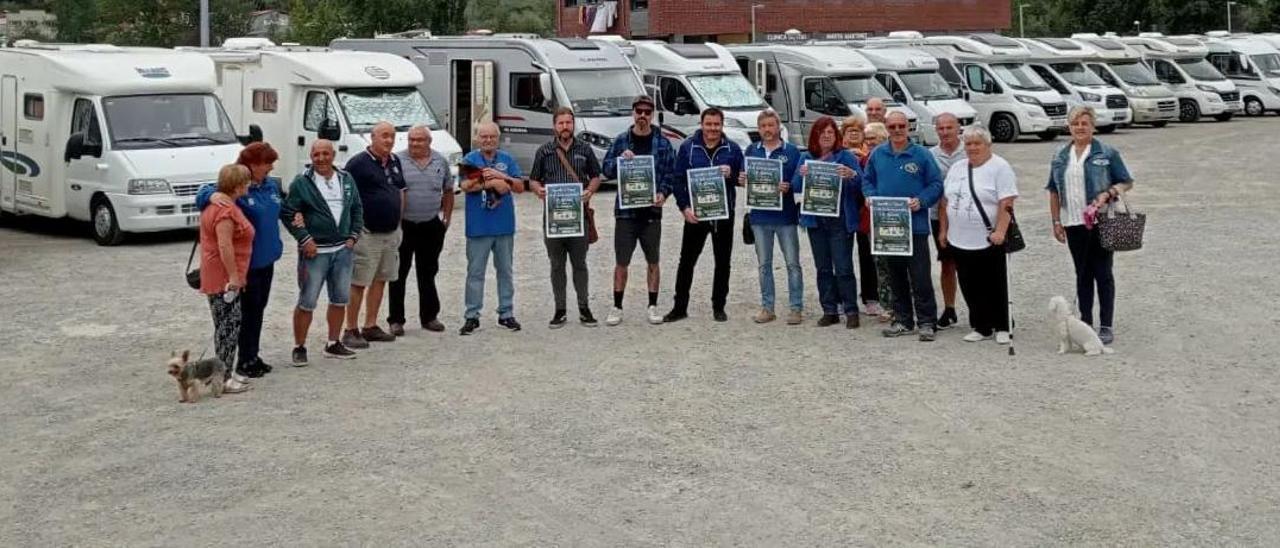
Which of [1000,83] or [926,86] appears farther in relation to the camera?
[1000,83]

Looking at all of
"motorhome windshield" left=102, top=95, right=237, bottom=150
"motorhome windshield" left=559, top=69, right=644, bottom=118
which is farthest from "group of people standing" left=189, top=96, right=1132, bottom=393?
"motorhome windshield" left=559, top=69, right=644, bottom=118

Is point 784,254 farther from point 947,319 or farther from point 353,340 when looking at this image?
point 353,340

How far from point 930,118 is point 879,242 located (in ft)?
65.4

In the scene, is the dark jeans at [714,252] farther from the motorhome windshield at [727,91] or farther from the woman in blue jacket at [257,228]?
the motorhome windshield at [727,91]

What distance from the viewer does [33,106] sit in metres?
19.4

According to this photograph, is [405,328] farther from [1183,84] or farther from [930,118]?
[1183,84]

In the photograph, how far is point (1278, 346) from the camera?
437 inches

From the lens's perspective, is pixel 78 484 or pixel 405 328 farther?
pixel 405 328

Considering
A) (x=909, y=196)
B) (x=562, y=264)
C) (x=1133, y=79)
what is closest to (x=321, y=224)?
(x=562, y=264)

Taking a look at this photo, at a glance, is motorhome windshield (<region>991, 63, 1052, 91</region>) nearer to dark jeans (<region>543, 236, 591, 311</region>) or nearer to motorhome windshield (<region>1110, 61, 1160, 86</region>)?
motorhome windshield (<region>1110, 61, 1160, 86</region>)

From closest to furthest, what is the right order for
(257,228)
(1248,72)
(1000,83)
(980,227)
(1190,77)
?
(257,228) → (980,227) → (1000,83) → (1190,77) → (1248,72)

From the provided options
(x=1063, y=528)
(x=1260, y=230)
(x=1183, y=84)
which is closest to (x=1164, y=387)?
(x=1063, y=528)

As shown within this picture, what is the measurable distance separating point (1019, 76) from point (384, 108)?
1827cm

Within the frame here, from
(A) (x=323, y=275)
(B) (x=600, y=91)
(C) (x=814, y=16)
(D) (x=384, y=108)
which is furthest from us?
(C) (x=814, y=16)
